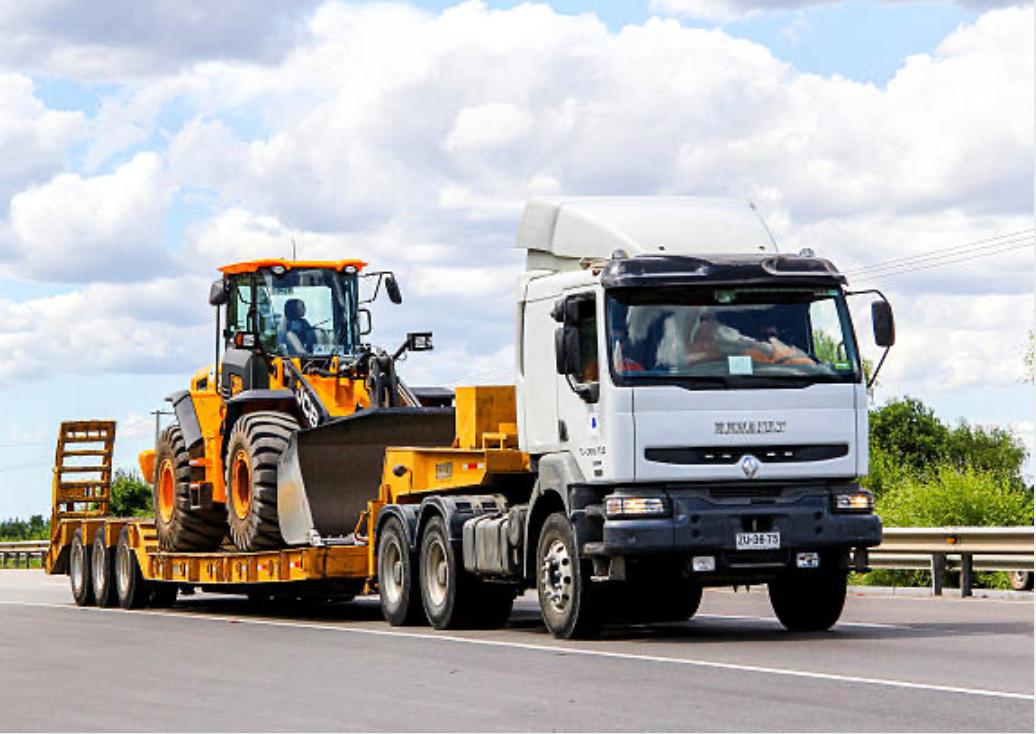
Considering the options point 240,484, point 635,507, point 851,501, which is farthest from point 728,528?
point 240,484

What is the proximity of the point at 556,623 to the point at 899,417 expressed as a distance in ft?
296

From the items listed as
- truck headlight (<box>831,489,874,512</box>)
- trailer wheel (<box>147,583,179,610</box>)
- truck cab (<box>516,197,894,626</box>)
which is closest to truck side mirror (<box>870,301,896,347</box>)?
truck cab (<box>516,197,894,626</box>)

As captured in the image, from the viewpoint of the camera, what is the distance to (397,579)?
20.5 meters

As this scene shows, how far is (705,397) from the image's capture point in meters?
16.7

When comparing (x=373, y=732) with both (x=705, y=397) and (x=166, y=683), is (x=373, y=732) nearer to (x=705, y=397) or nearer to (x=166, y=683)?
(x=166, y=683)

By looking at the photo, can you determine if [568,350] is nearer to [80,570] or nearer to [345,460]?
[345,460]

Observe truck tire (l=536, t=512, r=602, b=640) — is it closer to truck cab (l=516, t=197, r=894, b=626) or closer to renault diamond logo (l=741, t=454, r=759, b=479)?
truck cab (l=516, t=197, r=894, b=626)

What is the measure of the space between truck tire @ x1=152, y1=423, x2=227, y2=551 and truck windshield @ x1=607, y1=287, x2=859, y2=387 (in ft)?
31.4

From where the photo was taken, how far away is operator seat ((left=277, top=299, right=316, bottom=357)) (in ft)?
80.4

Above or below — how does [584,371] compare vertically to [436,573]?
above

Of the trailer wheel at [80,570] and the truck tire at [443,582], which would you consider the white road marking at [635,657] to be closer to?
the truck tire at [443,582]

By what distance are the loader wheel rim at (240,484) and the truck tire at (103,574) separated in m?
4.73

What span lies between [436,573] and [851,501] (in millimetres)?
4367

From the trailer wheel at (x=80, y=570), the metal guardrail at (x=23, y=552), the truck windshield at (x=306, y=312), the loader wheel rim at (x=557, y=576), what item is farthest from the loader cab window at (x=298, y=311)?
the metal guardrail at (x=23, y=552)
